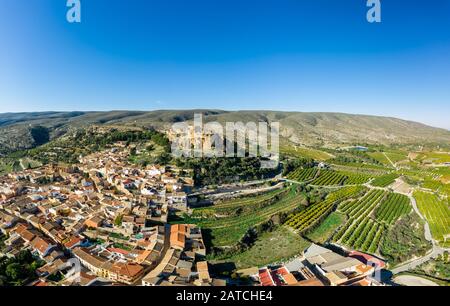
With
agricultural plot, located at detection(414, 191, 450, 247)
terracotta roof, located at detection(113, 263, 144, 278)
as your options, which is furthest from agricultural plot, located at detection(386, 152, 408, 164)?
terracotta roof, located at detection(113, 263, 144, 278)

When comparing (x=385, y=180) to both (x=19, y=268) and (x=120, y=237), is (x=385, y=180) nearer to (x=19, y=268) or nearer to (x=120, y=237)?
(x=120, y=237)

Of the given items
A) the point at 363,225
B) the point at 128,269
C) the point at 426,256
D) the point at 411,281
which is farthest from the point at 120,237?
the point at 426,256

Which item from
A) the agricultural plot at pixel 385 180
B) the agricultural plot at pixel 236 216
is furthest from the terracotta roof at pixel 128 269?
the agricultural plot at pixel 385 180

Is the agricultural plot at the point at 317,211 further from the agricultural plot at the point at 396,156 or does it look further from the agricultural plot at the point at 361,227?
the agricultural plot at the point at 396,156

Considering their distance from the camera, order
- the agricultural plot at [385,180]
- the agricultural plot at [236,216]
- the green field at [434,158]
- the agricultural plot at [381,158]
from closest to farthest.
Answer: the agricultural plot at [236,216] → the agricultural plot at [385,180] → the green field at [434,158] → the agricultural plot at [381,158]

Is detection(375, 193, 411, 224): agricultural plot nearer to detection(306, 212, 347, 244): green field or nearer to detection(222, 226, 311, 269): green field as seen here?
detection(306, 212, 347, 244): green field

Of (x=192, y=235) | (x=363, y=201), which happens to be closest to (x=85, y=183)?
(x=192, y=235)
